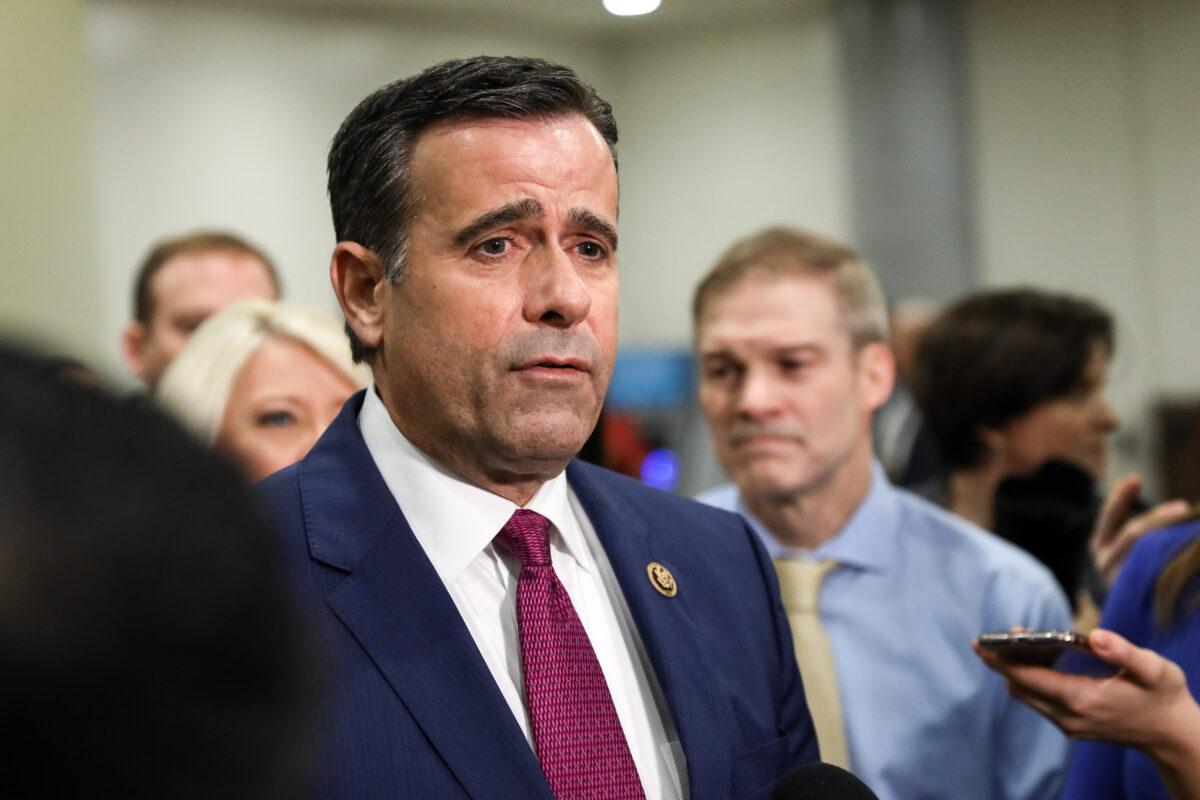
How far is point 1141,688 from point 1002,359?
1.46 m

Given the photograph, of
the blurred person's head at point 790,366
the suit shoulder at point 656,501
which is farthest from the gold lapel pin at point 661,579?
the blurred person's head at point 790,366

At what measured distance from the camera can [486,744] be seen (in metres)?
1.29

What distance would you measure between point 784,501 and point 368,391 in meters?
1.10

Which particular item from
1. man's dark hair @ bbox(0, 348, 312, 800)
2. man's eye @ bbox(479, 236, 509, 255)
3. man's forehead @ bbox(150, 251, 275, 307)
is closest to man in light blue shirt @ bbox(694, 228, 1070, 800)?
man's eye @ bbox(479, 236, 509, 255)

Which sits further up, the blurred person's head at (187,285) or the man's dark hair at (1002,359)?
the blurred person's head at (187,285)

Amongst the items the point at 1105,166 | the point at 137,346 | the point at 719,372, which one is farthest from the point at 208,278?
the point at 1105,166

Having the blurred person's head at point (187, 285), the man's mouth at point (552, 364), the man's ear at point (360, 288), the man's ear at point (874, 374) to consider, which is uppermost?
the blurred person's head at point (187, 285)

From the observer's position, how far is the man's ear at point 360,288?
1.56 meters

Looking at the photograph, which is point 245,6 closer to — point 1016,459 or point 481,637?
point 1016,459

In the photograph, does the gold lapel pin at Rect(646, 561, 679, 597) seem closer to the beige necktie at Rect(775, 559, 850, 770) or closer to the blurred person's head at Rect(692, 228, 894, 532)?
the beige necktie at Rect(775, 559, 850, 770)

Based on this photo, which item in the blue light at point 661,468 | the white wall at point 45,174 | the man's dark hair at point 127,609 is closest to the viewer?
the man's dark hair at point 127,609

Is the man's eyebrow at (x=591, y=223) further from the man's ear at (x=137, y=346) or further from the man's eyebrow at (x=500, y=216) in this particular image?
the man's ear at (x=137, y=346)

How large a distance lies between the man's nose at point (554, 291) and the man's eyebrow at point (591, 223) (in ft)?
0.13

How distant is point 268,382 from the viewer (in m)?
2.38
